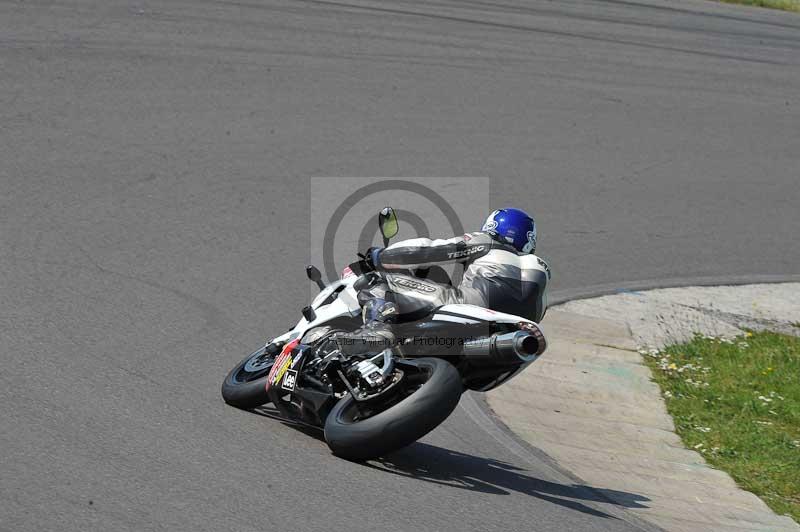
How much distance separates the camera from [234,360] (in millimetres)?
7398

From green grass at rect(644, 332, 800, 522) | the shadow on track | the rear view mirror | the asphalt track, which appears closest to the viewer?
the asphalt track

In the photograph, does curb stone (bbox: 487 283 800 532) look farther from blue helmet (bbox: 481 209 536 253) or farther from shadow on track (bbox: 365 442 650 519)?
blue helmet (bbox: 481 209 536 253)

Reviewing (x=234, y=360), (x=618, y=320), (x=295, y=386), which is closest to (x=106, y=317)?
(x=234, y=360)

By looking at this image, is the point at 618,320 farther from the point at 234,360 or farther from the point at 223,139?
the point at 223,139

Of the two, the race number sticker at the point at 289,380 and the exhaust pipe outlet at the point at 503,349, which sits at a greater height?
the exhaust pipe outlet at the point at 503,349

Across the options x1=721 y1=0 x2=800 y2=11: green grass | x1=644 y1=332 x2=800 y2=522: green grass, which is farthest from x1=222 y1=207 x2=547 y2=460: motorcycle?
x1=721 y1=0 x2=800 y2=11: green grass

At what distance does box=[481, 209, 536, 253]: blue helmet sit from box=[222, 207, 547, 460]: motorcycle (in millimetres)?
426

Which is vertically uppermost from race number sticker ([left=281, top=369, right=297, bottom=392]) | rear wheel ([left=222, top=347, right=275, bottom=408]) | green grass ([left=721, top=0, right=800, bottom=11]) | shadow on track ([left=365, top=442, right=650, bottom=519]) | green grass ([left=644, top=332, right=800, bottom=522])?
green grass ([left=721, top=0, right=800, bottom=11])

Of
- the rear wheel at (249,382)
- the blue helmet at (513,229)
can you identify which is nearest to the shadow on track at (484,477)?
the rear wheel at (249,382)

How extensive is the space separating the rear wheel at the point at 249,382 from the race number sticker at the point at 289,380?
219mm

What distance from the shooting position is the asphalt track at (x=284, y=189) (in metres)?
Result: 5.26

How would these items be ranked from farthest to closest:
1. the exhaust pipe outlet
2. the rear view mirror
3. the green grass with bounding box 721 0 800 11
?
the green grass with bounding box 721 0 800 11
the rear view mirror
the exhaust pipe outlet

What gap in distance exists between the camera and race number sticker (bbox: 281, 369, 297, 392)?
6.21 metres

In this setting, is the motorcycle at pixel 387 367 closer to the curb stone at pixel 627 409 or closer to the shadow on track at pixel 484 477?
the shadow on track at pixel 484 477
